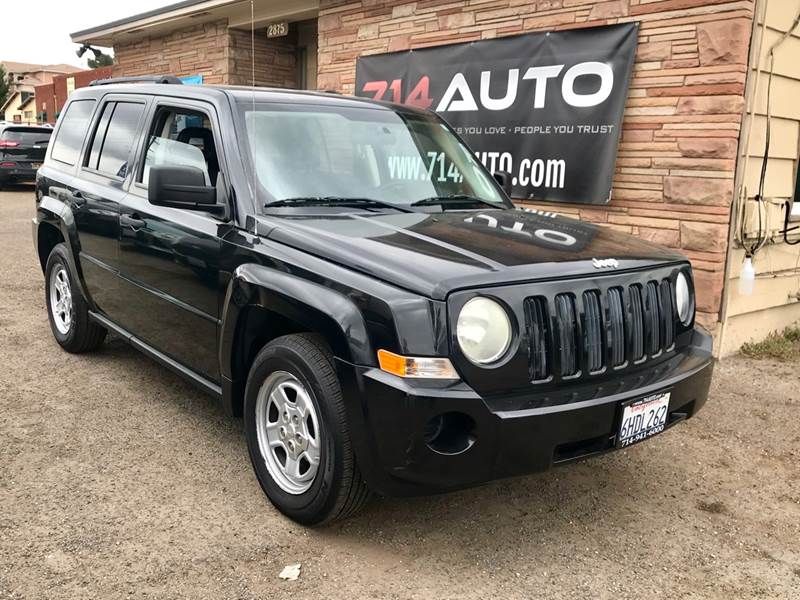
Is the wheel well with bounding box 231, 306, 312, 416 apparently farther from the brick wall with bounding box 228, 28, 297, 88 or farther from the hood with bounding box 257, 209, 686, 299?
the brick wall with bounding box 228, 28, 297, 88

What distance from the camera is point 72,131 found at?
5375 millimetres

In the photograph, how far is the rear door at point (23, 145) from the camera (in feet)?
60.1

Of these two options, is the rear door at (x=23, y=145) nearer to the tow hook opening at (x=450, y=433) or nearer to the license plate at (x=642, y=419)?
the tow hook opening at (x=450, y=433)

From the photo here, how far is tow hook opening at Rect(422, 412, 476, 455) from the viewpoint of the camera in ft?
8.71

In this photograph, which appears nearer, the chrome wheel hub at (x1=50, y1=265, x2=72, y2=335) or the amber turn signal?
the amber turn signal

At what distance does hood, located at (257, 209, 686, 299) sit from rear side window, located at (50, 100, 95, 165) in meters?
2.52

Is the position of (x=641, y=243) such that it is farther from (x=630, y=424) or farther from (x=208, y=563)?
(x=208, y=563)

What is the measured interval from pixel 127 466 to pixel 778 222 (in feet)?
18.0

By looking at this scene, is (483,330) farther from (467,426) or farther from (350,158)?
(350,158)

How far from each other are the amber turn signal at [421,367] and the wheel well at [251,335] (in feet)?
2.08

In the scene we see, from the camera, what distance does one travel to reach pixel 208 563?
2.93 metres

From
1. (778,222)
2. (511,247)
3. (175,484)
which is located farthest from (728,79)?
(175,484)

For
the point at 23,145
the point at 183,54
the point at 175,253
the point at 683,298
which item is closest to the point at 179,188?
the point at 175,253

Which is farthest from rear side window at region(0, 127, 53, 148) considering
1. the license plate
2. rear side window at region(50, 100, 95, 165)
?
the license plate
